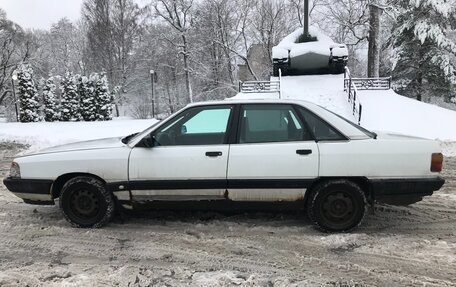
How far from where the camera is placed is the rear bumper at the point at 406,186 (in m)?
4.61

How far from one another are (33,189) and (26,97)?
3593 centimetres

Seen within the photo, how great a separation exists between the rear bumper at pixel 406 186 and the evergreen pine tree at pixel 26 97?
3755 centimetres

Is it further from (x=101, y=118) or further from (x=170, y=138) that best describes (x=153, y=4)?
(x=170, y=138)

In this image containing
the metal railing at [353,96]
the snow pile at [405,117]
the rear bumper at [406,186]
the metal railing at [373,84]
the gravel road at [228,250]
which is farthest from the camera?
the metal railing at [373,84]

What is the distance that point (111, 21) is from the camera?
4603 cm

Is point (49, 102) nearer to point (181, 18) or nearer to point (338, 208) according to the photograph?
point (181, 18)

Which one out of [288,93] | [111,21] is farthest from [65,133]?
[111,21]

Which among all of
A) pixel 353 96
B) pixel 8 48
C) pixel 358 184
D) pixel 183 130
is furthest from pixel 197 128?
pixel 8 48

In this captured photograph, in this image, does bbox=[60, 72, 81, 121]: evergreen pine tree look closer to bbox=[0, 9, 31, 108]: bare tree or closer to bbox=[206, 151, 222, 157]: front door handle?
bbox=[0, 9, 31, 108]: bare tree

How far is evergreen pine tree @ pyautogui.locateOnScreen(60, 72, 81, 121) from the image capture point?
131 feet

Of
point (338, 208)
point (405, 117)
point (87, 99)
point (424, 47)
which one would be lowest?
point (338, 208)

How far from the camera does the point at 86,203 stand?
16.3 feet

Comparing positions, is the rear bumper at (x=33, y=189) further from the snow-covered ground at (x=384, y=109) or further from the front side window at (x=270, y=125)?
the snow-covered ground at (x=384, y=109)

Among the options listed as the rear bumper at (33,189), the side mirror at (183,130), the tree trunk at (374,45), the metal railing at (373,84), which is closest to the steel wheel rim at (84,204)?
the rear bumper at (33,189)
